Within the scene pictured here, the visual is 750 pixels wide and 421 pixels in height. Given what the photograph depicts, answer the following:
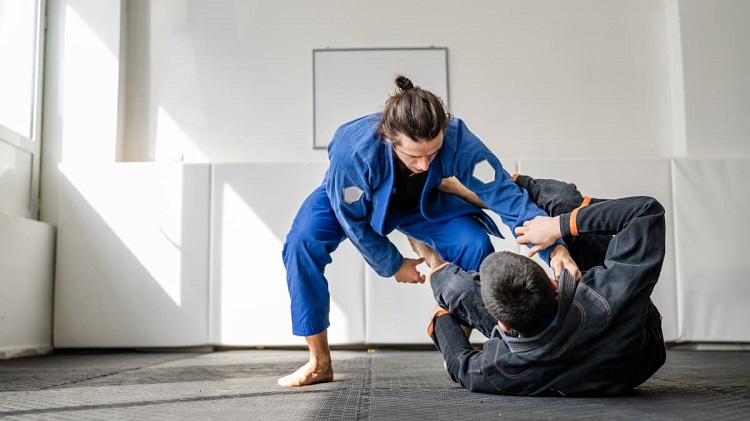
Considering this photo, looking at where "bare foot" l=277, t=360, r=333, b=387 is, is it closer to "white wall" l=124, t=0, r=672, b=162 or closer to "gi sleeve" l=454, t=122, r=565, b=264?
"gi sleeve" l=454, t=122, r=565, b=264

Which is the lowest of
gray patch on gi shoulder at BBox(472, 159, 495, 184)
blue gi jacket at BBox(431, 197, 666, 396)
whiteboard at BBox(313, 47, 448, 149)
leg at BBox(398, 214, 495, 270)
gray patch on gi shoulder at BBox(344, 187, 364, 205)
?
blue gi jacket at BBox(431, 197, 666, 396)

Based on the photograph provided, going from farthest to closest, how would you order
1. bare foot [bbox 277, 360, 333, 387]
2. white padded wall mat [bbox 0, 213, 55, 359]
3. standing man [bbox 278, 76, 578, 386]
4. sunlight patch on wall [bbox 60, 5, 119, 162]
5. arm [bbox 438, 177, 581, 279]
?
sunlight patch on wall [bbox 60, 5, 119, 162] < white padded wall mat [bbox 0, 213, 55, 359] < bare foot [bbox 277, 360, 333, 387] < standing man [bbox 278, 76, 578, 386] < arm [bbox 438, 177, 581, 279]

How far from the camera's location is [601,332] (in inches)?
64.6

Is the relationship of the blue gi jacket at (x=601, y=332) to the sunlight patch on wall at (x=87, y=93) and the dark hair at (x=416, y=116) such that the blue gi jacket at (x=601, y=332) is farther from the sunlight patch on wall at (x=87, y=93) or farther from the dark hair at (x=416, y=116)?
the sunlight patch on wall at (x=87, y=93)

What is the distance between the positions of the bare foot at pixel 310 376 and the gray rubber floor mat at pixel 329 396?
0.05m

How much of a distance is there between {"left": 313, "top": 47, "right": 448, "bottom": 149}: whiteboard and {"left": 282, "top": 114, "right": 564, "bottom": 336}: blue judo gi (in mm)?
2293

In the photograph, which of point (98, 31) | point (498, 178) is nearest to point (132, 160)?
point (98, 31)

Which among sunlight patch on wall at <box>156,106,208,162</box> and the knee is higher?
sunlight patch on wall at <box>156,106,208,162</box>

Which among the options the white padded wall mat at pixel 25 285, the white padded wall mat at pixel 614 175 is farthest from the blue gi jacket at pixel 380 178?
the white padded wall mat at pixel 25 285

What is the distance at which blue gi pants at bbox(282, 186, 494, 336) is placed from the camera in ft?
7.61

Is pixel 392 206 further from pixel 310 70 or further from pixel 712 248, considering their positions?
pixel 712 248

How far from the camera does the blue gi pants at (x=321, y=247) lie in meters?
2.32

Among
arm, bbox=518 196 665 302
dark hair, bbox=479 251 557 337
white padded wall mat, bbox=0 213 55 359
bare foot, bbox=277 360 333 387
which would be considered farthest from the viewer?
white padded wall mat, bbox=0 213 55 359

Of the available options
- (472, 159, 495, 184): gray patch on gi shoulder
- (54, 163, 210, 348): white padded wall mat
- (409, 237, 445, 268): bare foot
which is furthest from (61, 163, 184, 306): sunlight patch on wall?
(472, 159, 495, 184): gray patch on gi shoulder
